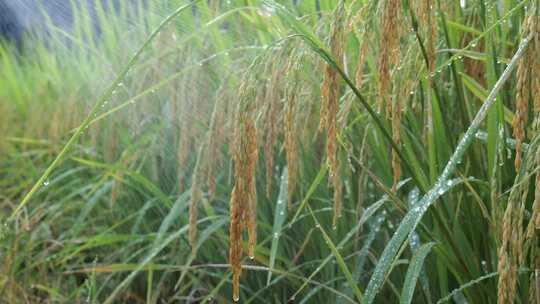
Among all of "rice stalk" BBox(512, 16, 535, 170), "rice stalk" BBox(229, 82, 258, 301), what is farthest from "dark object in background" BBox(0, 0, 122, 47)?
"rice stalk" BBox(512, 16, 535, 170)

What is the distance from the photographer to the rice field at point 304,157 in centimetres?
106

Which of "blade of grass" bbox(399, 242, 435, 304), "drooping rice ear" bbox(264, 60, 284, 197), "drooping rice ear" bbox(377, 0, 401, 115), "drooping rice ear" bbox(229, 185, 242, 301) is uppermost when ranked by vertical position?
"drooping rice ear" bbox(377, 0, 401, 115)

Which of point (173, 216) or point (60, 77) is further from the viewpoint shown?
point (60, 77)

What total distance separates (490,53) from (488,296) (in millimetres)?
377

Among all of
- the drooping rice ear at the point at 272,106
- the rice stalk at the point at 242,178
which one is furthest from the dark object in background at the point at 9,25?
the rice stalk at the point at 242,178

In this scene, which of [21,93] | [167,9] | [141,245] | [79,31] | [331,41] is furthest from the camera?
[21,93]

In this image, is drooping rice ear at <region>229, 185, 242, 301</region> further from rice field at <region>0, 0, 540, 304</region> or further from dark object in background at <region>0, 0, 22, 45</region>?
dark object in background at <region>0, 0, 22, 45</region>

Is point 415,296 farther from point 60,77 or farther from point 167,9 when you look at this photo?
point 60,77

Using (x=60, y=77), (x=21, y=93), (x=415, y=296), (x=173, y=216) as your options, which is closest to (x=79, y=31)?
(x=60, y=77)

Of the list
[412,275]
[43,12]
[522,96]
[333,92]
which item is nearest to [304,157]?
[412,275]

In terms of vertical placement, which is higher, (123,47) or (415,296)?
(123,47)

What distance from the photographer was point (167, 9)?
85.7 inches

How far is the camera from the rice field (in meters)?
1.06

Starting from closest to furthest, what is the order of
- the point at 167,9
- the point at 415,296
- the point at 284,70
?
the point at 284,70 < the point at 415,296 < the point at 167,9
